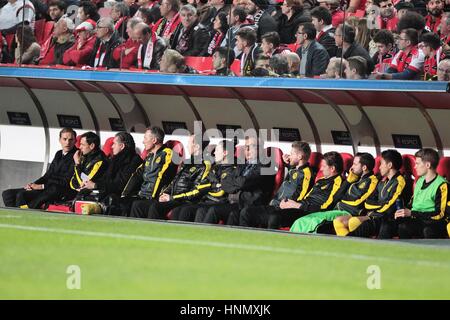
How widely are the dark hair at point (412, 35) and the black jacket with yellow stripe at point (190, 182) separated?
3.44m

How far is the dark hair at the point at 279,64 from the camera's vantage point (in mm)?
15214

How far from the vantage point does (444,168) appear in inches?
571

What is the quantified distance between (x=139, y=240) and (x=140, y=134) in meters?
5.71

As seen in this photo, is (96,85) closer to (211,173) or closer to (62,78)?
(62,78)

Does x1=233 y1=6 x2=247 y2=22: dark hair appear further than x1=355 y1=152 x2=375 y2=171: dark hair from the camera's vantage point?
Yes

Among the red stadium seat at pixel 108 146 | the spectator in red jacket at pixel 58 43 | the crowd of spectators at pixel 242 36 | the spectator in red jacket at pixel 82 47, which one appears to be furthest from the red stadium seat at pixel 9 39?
the red stadium seat at pixel 108 146

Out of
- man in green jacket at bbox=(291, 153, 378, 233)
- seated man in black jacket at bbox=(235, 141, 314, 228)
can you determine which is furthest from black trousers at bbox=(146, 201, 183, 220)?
man in green jacket at bbox=(291, 153, 378, 233)

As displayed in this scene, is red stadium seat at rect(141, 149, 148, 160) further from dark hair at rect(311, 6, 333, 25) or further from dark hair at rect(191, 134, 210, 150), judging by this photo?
dark hair at rect(311, 6, 333, 25)

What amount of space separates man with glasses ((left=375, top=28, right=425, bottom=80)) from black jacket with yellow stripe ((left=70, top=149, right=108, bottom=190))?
4.75 m

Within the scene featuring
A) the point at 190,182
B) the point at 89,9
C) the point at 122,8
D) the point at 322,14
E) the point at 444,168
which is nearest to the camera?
the point at 444,168

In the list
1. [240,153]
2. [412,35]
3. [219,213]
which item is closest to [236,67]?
[240,153]

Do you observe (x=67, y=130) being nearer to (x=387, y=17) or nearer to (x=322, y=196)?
(x=322, y=196)

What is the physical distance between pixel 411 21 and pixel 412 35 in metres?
0.20

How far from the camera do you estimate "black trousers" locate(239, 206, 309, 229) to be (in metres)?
14.7
